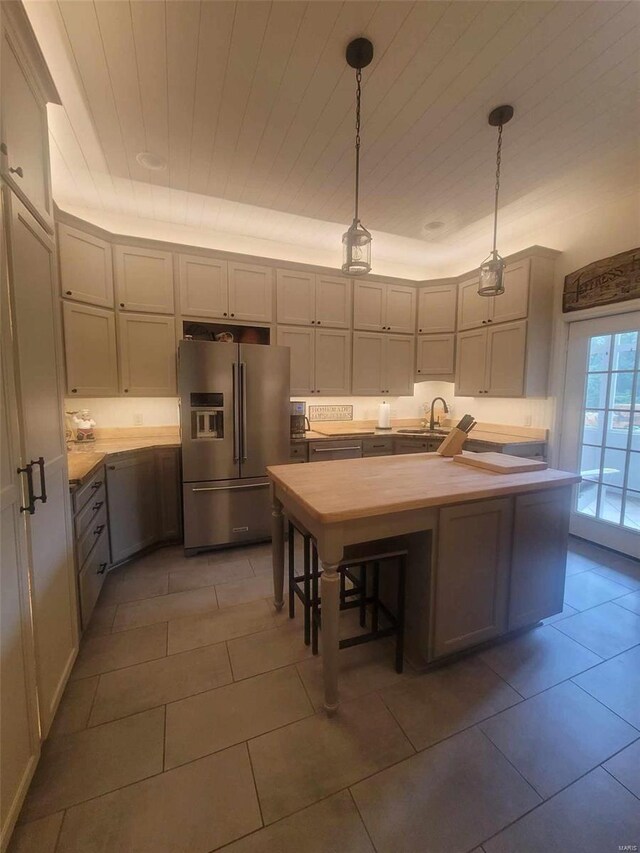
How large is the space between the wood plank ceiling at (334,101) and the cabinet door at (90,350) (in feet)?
3.27

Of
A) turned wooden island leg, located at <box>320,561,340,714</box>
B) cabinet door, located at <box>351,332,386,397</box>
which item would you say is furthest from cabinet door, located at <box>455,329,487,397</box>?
turned wooden island leg, located at <box>320,561,340,714</box>

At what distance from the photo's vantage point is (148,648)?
1865 millimetres

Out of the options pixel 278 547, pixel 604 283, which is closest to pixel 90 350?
pixel 278 547

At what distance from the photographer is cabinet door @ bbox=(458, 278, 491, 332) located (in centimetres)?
360

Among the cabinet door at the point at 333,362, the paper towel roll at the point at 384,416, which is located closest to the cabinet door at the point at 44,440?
the cabinet door at the point at 333,362

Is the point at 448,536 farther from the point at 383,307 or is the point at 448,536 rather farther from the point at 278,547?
the point at 383,307

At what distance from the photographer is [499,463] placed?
1987 millimetres

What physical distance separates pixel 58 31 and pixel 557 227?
3.77 m

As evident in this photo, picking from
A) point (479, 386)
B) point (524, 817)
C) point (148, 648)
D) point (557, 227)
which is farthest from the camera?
point (479, 386)


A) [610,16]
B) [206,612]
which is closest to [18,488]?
[206,612]

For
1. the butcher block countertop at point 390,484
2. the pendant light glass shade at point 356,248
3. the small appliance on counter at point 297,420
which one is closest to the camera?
the butcher block countertop at point 390,484

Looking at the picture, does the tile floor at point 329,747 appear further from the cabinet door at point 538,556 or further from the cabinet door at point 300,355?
the cabinet door at point 300,355

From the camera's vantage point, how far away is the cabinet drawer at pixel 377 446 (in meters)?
3.69

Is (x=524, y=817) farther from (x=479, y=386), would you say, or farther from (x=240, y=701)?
(x=479, y=386)
